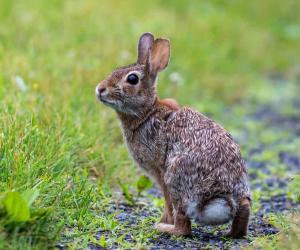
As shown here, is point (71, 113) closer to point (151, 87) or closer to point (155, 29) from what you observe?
point (151, 87)

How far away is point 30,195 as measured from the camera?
4352 mm

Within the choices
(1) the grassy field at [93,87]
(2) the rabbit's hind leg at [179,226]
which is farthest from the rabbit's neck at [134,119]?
(2) the rabbit's hind leg at [179,226]

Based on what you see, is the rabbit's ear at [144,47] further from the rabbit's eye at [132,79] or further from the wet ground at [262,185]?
the wet ground at [262,185]

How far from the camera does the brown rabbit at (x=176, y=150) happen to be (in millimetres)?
4938

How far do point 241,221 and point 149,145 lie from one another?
0.83m

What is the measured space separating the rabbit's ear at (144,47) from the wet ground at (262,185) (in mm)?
1095

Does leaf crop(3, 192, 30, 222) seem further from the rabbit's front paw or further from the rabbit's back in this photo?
the rabbit's front paw

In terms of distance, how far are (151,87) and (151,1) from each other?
7689 mm

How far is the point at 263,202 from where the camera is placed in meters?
6.55

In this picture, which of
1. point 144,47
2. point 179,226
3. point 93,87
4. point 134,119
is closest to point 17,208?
point 179,226

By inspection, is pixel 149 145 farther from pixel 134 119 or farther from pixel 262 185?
pixel 262 185

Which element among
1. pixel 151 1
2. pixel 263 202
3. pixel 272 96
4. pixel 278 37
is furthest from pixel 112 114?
pixel 278 37

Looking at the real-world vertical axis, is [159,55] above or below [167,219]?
above

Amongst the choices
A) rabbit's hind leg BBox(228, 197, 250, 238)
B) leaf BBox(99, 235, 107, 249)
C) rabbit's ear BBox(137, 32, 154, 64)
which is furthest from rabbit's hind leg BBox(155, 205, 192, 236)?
rabbit's ear BBox(137, 32, 154, 64)
